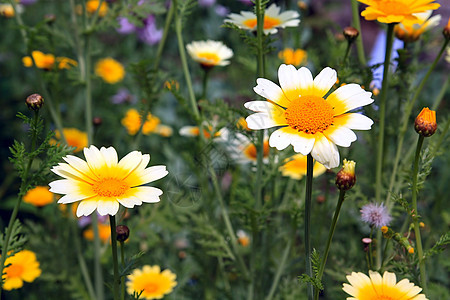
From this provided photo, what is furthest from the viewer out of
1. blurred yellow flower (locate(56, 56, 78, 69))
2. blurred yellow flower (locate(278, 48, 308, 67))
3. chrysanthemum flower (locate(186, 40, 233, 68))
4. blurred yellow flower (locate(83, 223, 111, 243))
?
blurred yellow flower (locate(83, 223, 111, 243))

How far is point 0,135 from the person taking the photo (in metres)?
2.63

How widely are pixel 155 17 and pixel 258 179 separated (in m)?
1.93

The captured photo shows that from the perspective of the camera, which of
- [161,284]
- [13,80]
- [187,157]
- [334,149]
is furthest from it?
[13,80]

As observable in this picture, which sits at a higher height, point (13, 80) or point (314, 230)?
point (13, 80)

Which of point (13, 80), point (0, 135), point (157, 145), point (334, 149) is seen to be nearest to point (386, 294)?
point (334, 149)

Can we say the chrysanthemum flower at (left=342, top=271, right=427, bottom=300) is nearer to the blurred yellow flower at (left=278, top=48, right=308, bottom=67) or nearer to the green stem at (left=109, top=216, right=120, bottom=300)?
the green stem at (left=109, top=216, right=120, bottom=300)

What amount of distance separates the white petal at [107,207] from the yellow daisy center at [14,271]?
0.76m

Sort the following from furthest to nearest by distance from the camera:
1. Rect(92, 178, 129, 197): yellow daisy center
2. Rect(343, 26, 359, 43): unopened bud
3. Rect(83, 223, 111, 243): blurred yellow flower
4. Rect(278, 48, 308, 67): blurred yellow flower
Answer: Rect(83, 223, 111, 243): blurred yellow flower
Rect(278, 48, 308, 67): blurred yellow flower
Rect(343, 26, 359, 43): unopened bud
Rect(92, 178, 129, 197): yellow daisy center

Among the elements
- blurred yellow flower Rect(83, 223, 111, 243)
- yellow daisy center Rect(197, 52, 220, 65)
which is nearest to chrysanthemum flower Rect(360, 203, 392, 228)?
yellow daisy center Rect(197, 52, 220, 65)

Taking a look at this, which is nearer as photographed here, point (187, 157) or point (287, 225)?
point (187, 157)

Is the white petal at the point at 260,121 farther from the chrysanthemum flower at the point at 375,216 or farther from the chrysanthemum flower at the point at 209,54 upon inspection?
the chrysanthemum flower at the point at 209,54

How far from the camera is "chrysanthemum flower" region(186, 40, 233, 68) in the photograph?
1613 mm

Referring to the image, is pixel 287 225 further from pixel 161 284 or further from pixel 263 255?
pixel 161 284

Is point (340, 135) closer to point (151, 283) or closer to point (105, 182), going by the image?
point (105, 182)
